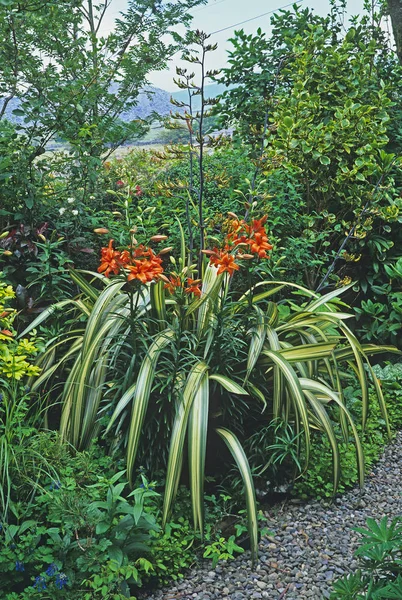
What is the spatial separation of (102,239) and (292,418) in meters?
1.49

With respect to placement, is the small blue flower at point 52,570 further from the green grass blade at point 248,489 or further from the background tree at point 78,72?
the background tree at point 78,72

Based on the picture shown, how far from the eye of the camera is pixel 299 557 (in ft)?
7.13

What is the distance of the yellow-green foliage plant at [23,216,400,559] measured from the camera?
2.22 m

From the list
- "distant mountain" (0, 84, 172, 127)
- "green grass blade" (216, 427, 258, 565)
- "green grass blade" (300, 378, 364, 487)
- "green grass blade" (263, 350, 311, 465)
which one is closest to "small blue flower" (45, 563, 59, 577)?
"green grass blade" (216, 427, 258, 565)

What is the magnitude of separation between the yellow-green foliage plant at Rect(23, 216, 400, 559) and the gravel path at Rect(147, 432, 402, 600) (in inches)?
4.6

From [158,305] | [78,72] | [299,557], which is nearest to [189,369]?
[158,305]

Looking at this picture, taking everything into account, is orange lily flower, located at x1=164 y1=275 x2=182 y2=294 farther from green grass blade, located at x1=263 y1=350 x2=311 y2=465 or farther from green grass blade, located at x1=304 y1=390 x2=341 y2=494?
green grass blade, located at x1=304 y1=390 x2=341 y2=494

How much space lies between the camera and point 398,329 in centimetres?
407

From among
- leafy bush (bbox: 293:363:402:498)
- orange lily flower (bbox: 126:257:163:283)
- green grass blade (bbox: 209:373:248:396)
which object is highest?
orange lily flower (bbox: 126:257:163:283)

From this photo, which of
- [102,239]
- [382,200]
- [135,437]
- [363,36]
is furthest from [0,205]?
[363,36]

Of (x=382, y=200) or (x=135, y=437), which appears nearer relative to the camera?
(x=135, y=437)

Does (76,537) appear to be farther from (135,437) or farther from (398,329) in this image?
(398,329)

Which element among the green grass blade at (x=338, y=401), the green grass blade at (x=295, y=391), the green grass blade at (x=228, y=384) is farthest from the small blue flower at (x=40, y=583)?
the green grass blade at (x=338, y=401)

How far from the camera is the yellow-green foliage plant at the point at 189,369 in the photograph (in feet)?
7.30
